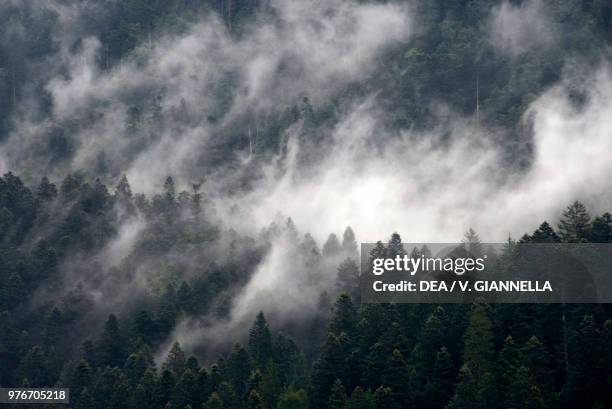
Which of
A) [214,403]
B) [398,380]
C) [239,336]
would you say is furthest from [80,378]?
[398,380]

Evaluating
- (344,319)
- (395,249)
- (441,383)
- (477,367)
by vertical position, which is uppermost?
(395,249)

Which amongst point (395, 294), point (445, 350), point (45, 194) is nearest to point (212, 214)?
point (45, 194)

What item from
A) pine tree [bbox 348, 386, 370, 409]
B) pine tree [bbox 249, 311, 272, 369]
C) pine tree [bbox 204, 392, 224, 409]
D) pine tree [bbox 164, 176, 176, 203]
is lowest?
pine tree [bbox 348, 386, 370, 409]

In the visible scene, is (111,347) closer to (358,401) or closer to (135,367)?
(135,367)

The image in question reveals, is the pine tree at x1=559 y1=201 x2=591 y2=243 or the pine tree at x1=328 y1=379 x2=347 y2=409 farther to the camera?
the pine tree at x1=559 y1=201 x2=591 y2=243

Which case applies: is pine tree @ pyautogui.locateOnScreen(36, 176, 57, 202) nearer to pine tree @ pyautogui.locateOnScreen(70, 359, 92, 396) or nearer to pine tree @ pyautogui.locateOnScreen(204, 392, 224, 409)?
pine tree @ pyautogui.locateOnScreen(70, 359, 92, 396)

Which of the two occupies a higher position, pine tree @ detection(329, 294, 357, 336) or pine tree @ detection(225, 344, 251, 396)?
pine tree @ detection(329, 294, 357, 336)

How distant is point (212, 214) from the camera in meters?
187

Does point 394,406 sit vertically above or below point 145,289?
below

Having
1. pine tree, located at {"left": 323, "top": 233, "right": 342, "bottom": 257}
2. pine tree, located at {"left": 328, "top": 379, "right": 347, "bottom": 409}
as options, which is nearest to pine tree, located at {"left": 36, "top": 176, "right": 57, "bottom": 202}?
pine tree, located at {"left": 323, "top": 233, "right": 342, "bottom": 257}

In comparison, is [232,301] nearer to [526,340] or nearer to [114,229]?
[114,229]

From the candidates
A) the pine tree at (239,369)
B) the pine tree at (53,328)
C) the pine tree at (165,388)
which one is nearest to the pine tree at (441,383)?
the pine tree at (239,369)

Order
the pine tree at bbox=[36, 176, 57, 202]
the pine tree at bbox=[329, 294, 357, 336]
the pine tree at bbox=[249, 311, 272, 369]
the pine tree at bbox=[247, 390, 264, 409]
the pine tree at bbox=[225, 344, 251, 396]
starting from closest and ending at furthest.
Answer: the pine tree at bbox=[247, 390, 264, 409] < the pine tree at bbox=[225, 344, 251, 396] < the pine tree at bbox=[329, 294, 357, 336] < the pine tree at bbox=[249, 311, 272, 369] < the pine tree at bbox=[36, 176, 57, 202]

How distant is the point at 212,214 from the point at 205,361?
44.6m
